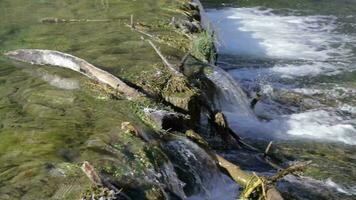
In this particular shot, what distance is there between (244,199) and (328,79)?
7.13 m

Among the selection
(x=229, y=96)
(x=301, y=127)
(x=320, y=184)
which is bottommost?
(x=301, y=127)

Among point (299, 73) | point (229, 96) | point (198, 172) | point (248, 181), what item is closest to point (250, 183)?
point (248, 181)

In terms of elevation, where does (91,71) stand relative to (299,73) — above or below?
above

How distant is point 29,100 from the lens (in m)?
7.78

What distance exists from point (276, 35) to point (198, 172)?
11074 mm

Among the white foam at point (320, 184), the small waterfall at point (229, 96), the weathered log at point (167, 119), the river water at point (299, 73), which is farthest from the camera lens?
the small waterfall at point (229, 96)

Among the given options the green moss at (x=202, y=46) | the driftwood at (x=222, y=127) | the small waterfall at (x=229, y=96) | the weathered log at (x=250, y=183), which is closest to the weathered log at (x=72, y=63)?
the driftwood at (x=222, y=127)

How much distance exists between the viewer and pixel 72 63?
8914mm

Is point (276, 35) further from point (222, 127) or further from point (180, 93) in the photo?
point (222, 127)

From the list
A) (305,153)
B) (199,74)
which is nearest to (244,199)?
(305,153)

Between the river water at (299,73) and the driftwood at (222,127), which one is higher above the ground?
the driftwood at (222,127)

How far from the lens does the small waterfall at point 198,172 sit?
6.51 m

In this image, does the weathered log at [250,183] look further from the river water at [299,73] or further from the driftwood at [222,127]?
the river water at [299,73]

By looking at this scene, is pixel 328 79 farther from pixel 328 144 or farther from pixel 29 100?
pixel 29 100
